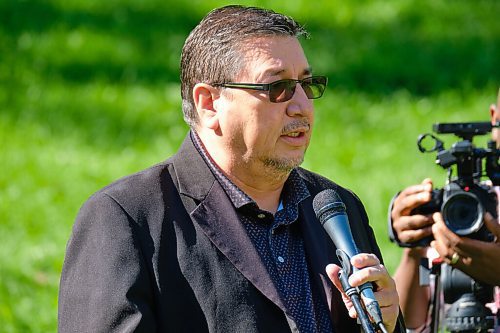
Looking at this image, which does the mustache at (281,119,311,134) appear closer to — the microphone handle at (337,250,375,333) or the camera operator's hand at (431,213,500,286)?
the microphone handle at (337,250,375,333)

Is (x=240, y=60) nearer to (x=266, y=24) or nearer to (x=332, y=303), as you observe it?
(x=266, y=24)

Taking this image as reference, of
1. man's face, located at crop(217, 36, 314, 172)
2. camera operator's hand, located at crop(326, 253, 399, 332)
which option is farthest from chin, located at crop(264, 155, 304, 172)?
camera operator's hand, located at crop(326, 253, 399, 332)

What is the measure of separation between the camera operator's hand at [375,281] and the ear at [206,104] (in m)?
0.71

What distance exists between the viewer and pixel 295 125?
4.17 metres

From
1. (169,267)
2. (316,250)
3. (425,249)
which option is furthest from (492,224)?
(169,267)

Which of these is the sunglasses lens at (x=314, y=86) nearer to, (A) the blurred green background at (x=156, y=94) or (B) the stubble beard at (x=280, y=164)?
(B) the stubble beard at (x=280, y=164)

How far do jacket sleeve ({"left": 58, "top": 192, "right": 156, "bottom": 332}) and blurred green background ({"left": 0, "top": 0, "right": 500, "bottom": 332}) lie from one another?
12.8ft

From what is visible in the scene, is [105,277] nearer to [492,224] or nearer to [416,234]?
[416,234]

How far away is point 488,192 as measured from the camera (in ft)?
15.9

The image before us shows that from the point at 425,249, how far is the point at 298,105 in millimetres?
1309

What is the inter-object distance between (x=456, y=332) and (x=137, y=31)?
7.66 metres

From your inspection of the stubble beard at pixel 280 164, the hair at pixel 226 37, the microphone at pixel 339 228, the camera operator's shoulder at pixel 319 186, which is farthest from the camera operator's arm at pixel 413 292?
Answer: the microphone at pixel 339 228

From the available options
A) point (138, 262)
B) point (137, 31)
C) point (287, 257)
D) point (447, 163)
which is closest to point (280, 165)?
point (287, 257)

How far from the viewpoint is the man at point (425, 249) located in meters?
4.71
